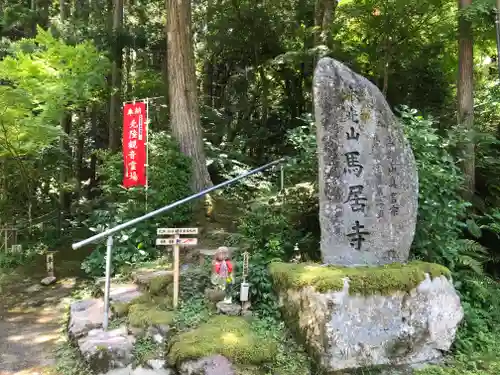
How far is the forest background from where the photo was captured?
6031 millimetres

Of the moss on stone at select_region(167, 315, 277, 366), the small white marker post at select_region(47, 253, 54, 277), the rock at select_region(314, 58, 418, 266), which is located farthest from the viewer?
the small white marker post at select_region(47, 253, 54, 277)

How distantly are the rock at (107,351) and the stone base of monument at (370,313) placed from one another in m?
1.73

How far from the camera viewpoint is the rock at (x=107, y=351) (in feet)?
13.8

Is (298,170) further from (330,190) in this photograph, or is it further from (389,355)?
(389,355)

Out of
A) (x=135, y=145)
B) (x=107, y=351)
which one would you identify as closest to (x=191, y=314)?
(x=107, y=351)

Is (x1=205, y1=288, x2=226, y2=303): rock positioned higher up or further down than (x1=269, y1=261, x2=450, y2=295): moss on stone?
further down

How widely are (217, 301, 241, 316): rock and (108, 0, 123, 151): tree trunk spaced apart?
28.5ft

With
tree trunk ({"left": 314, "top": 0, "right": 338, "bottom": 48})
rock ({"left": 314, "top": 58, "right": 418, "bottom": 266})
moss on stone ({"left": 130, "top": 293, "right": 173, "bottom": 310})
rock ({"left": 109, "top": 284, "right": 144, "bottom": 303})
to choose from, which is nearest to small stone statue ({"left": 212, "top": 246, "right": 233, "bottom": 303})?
moss on stone ({"left": 130, "top": 293, "right": 173, "bottom": 310})

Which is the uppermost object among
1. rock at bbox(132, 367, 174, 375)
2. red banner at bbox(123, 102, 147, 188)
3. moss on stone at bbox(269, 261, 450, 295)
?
red banner at bbox(123, 102, 147, 188)

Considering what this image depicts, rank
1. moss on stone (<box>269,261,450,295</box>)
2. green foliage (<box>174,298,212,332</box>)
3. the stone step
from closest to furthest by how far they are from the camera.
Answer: moss on stone (<box>269,261,450,295</box>), green foliage (<box>174,298,212,332</box>), the stone step

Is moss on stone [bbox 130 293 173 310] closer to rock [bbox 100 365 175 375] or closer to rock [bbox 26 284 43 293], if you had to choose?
rock [bbox 100 365 175 375]

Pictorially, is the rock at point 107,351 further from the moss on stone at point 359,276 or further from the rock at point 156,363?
the moss on stone at point 359,276

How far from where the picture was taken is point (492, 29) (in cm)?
722

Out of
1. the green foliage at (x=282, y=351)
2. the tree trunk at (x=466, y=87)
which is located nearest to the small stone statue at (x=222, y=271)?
Answer: the green foliage at (x=282, y=351)
